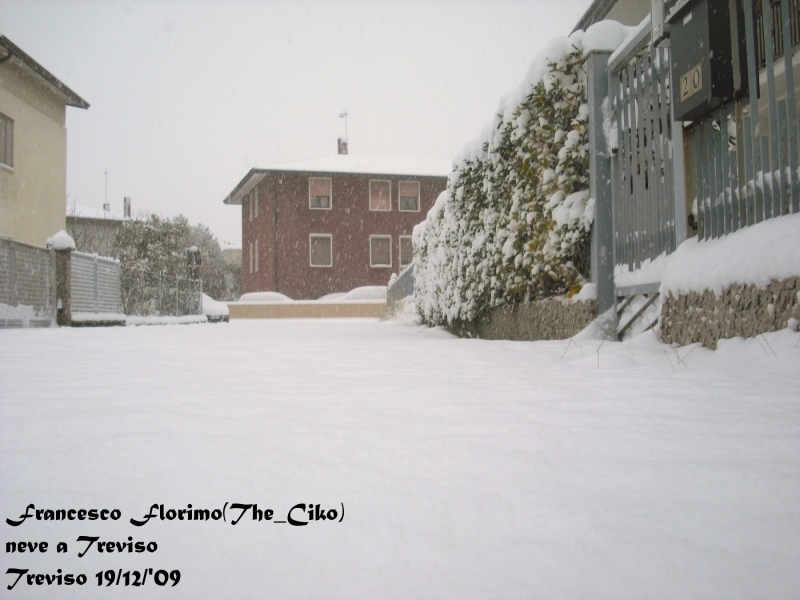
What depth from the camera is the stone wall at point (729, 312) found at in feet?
8.37

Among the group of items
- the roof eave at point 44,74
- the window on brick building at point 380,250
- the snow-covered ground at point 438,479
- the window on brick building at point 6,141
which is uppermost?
the roof eave at point 44,74

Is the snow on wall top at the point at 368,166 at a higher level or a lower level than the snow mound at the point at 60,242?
higher

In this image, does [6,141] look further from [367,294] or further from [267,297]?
[367,294]

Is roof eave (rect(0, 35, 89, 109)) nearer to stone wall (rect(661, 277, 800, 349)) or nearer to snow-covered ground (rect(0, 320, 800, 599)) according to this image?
snow-covered ground (rect(0, 320, 800, 599))

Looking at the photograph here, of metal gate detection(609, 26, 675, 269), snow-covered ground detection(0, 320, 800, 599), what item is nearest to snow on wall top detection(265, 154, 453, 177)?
metal gate detection(609, 26, 675, 269)

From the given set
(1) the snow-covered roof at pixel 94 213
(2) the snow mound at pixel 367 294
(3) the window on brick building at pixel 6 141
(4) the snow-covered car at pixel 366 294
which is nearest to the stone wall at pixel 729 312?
(3) the window on brick building at pixel 6 141

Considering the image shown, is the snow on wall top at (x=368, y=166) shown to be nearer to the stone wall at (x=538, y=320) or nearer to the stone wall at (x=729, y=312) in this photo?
the stone wall at (x=538, y=320)

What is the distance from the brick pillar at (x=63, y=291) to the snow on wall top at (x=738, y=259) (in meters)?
9.86

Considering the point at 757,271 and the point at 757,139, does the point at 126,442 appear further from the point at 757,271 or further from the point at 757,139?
the point at 757,139

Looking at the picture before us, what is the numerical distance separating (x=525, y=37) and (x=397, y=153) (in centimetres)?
2189

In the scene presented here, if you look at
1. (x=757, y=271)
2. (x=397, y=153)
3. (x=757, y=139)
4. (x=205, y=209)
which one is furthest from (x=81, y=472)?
(x=205, y=209)

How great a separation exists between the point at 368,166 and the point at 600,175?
23.6 meters

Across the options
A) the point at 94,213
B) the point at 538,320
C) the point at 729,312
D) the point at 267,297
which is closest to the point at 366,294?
the point at 267,297

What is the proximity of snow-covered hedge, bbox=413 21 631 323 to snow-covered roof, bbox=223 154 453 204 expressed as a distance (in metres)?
19.7
